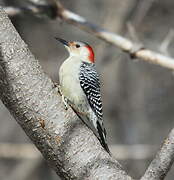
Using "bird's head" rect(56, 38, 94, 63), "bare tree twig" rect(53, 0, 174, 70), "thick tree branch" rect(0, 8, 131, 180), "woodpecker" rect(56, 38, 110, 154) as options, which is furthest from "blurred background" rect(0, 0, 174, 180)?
"thick tree branch" rect(0, 8, 131, 180)

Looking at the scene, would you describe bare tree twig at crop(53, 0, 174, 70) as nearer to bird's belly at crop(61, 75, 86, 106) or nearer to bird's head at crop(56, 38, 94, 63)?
bird's head at crop(56, 38, 94, 63)

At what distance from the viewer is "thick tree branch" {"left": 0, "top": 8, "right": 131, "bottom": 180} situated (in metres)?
2.36

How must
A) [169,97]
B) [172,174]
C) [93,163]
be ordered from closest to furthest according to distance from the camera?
[93,163], [172,174], [169,97]

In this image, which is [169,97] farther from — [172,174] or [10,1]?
[10,1]

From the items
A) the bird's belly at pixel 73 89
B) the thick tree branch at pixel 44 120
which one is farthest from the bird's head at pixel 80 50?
the thick tree branch at pixel 44 120

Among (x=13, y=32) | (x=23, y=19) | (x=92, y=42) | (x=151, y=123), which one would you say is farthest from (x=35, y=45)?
(x=13, y=32)

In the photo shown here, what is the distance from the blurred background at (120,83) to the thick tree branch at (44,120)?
15.0ft

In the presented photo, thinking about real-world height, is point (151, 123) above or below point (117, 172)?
below

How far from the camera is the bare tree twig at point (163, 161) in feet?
7.30

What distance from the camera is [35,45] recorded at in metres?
8.79

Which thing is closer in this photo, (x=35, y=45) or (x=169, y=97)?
(x=169, y=97)

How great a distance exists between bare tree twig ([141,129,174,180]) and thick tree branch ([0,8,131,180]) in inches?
6.2

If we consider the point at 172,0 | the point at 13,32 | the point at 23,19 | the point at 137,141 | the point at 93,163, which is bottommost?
the point at 137,141

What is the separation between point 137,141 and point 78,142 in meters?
5.73
